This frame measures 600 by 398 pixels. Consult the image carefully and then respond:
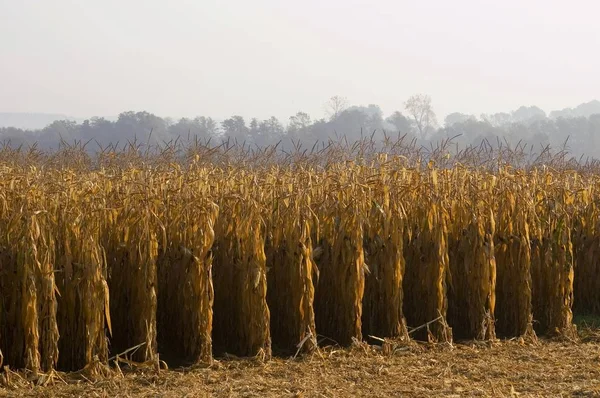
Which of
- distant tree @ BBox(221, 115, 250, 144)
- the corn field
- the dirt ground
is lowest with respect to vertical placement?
the dirt ground

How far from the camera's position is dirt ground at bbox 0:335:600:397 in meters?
5.80

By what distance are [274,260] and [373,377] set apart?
5.03 feet

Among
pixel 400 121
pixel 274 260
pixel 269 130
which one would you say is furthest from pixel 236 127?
pixel 274 260

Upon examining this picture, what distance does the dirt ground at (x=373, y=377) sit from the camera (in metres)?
5.80

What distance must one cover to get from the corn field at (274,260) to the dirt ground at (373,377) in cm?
22

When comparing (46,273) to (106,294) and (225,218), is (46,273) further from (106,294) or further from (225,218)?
(225,218)

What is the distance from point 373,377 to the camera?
245 inches

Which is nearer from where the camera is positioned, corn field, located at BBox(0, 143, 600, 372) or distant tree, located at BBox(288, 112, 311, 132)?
corn field, located at BBox(0, 143, 600, 372)

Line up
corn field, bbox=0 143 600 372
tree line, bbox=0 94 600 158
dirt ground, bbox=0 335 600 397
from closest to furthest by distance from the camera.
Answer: dirt ground, bbox=0 335 600 397 → corn field, bbox=0 143 600 372 → tree line, bbox=0 94 600 158

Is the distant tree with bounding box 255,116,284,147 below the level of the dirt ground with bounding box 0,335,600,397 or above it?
above

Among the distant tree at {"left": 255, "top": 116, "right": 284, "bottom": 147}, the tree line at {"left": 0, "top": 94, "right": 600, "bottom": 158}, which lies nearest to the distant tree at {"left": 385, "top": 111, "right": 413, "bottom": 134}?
the tree line at {"left": 0, "top": 94, "right": 600, "bottom": 158}

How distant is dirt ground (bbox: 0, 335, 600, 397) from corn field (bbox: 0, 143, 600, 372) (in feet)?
0.73

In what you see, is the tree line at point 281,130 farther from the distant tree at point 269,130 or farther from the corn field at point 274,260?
the corn field at point 274,260

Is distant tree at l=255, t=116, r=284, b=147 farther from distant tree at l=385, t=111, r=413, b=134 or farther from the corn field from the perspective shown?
the corn field
